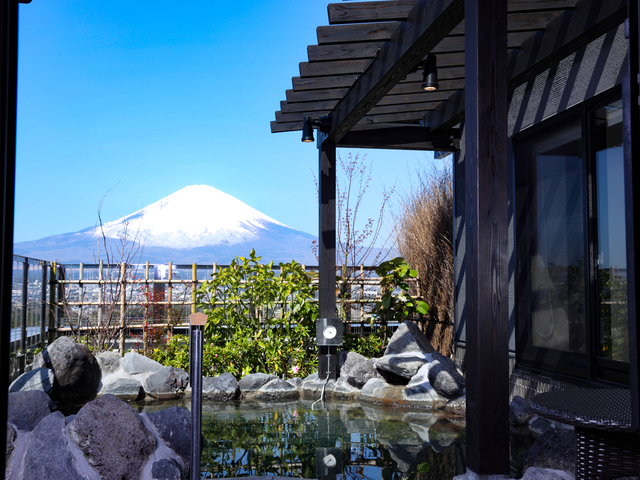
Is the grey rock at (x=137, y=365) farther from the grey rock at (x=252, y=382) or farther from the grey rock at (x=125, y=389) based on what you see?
the grey rock at (x=252, y=382)

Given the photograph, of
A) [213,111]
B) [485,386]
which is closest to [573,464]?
[485,386]

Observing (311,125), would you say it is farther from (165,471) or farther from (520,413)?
(165,471)

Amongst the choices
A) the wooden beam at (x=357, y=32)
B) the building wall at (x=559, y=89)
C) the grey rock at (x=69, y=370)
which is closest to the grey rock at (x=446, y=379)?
the building wall at (x=559, y=89)

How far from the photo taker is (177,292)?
758 centimetres

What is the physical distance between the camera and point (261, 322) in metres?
6.54

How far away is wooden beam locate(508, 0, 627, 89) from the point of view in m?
3.24

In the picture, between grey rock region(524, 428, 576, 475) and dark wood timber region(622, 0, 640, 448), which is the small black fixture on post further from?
dark wood timber region(622, 0, 640, 448)

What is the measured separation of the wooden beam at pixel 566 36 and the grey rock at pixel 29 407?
4361 millimetres

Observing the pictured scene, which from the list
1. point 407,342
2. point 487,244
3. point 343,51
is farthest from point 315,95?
point 487,244

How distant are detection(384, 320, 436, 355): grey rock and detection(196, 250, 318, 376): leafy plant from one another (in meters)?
1.01

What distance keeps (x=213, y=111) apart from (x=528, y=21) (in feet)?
85.6

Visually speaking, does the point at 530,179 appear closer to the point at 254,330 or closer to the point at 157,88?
the point at 254,330

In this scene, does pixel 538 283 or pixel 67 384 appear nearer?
pixel 538 283

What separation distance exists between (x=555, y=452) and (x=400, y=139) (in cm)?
408
